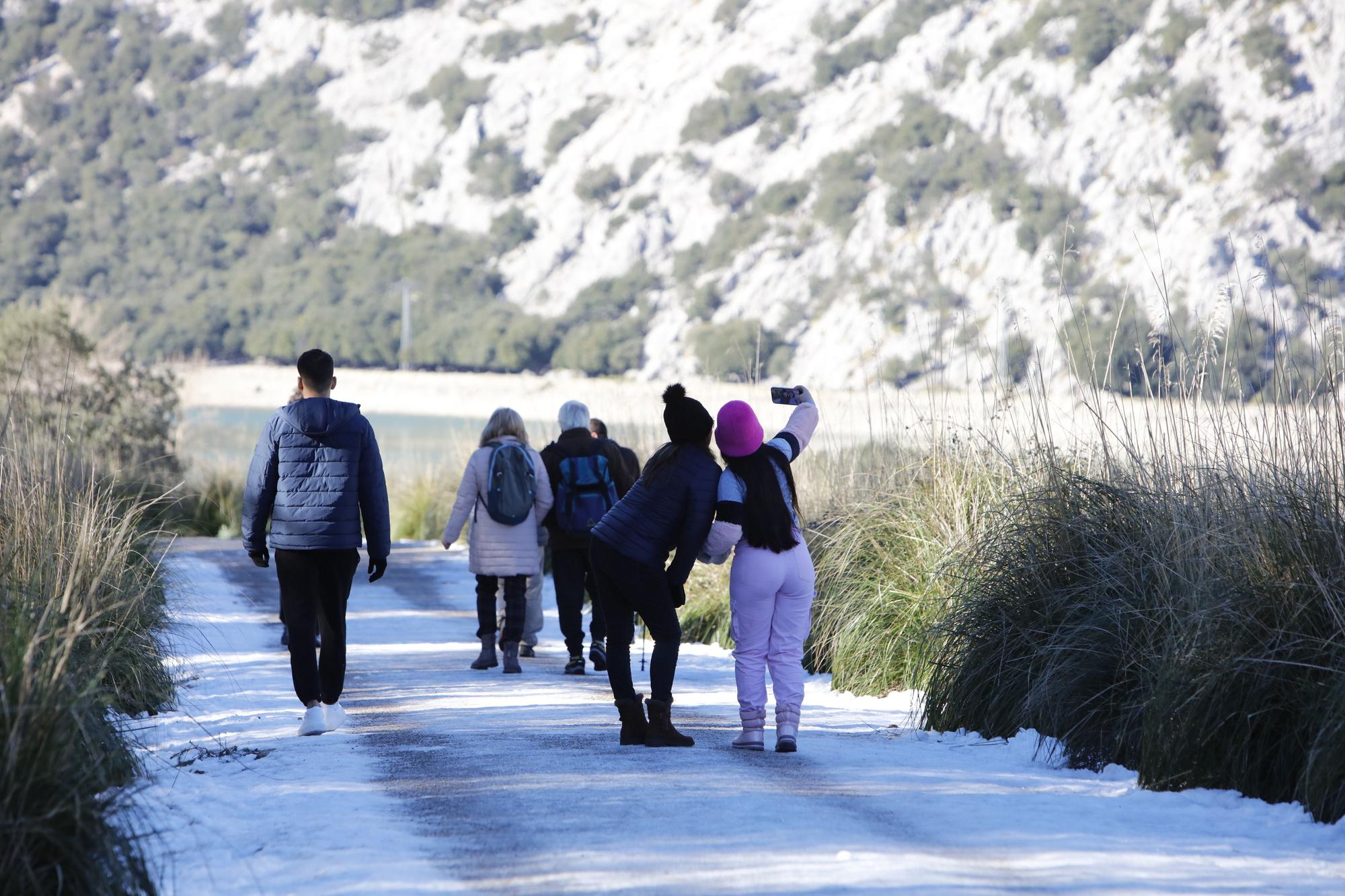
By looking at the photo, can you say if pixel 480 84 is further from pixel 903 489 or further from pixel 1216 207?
pixel 903 489

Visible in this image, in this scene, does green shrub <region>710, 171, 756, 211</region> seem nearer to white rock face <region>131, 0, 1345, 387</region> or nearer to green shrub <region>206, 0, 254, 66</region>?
white rock face <region>131, 0, 1345, 387</region>

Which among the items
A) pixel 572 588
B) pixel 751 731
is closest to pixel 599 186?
pixel 572 588

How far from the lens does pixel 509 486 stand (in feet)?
32.7

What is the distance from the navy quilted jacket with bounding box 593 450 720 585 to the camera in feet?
22.6

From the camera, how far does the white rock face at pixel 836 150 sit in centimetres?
5847

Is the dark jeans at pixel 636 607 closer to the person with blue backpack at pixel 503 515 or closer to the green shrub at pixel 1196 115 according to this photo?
the person with blue backpack at pixel 503 515

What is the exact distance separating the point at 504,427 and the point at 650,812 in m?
4.87

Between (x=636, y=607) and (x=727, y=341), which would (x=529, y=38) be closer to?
(x=727, y=341)

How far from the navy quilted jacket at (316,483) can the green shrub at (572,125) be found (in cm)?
8482

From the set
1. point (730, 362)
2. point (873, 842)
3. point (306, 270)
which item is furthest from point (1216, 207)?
point (873, 842)

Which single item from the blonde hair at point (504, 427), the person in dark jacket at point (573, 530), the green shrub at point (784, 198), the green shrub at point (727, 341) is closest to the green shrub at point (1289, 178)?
the green shrub at point (727, 341)

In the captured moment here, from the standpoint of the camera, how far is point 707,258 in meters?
71.9

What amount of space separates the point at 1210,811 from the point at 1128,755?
0.78m

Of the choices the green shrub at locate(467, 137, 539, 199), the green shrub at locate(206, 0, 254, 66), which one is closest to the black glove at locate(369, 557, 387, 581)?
the green shrub at locate(467, 137, 539, 199)
